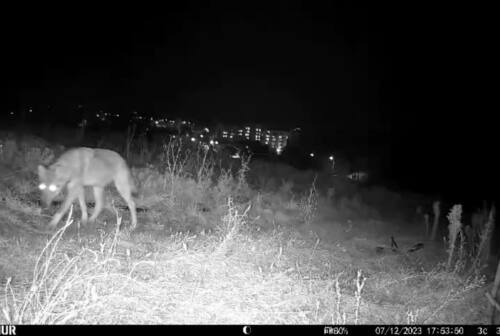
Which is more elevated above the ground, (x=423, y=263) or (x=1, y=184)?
(x=1, y=184)

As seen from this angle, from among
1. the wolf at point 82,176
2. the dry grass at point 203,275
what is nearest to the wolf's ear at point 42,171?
the wolf at point 82,176

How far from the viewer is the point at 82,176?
22.9 feet

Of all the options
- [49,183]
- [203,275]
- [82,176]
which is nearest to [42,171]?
[49,183]

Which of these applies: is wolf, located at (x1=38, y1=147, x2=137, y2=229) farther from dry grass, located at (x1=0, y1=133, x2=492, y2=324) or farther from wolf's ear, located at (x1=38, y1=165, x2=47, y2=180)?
dry grass, located at (x1=0, y1=133, x2=492, y2=324)

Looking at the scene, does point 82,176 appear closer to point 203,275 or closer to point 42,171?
point 42,171

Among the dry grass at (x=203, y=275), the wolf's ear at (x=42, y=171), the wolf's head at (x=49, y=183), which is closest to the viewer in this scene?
the dry grass at (x=203, y=275)

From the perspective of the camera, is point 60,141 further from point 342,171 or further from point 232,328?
point 342,171

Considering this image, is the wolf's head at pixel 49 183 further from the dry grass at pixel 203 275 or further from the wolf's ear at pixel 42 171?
the dry grass at pixel 203 275

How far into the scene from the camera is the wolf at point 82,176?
6.63 metres

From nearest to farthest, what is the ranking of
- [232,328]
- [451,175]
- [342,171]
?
[232,328]
[342,171]
[451,175]

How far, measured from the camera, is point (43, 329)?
3086 millimetres

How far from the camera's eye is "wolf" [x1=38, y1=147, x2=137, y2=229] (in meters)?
6.63

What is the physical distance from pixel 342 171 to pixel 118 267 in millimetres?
33185

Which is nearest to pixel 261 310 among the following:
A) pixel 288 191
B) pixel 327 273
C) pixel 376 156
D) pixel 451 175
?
pixel 327 273
